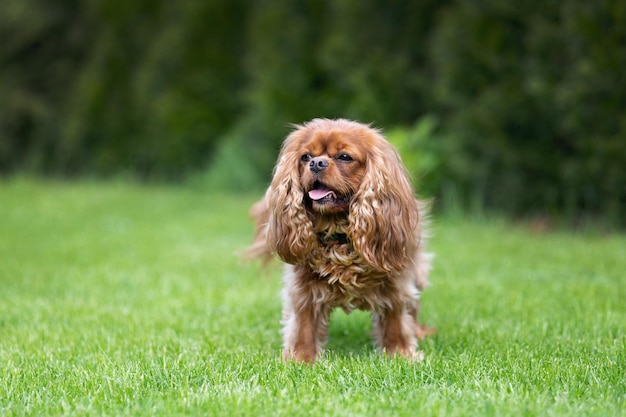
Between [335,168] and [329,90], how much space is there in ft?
33.2

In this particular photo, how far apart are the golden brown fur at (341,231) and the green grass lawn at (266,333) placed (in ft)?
0.78

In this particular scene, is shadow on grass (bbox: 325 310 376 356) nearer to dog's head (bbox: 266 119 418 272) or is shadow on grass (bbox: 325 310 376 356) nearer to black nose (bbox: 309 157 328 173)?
dog's head (bbox: 266 119 418 272)

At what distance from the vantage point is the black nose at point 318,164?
4.32 metres

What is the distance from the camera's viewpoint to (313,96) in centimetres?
1462

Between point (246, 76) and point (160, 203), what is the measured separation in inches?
161

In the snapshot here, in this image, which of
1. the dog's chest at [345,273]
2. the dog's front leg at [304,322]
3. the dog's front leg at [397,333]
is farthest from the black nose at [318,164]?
the dog's front leg at [397,333]

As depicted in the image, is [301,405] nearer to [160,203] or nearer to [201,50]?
[160,203]

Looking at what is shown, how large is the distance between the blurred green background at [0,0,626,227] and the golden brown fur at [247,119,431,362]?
1323 millimetres

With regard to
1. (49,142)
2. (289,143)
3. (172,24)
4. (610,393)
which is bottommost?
(49,142)

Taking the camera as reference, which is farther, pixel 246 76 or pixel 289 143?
pixel 246 76

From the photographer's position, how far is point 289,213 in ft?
14.8

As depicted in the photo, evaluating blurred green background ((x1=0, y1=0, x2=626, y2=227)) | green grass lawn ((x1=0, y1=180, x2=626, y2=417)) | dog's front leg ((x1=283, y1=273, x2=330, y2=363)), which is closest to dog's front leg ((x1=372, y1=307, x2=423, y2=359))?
green grass lawn ((x1=0, y1=180, x2=626, y2=417))

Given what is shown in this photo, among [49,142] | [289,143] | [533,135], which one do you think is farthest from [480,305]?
[49,142]

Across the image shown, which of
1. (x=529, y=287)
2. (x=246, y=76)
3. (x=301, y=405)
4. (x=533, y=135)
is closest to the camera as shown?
(x=301, y=405)
